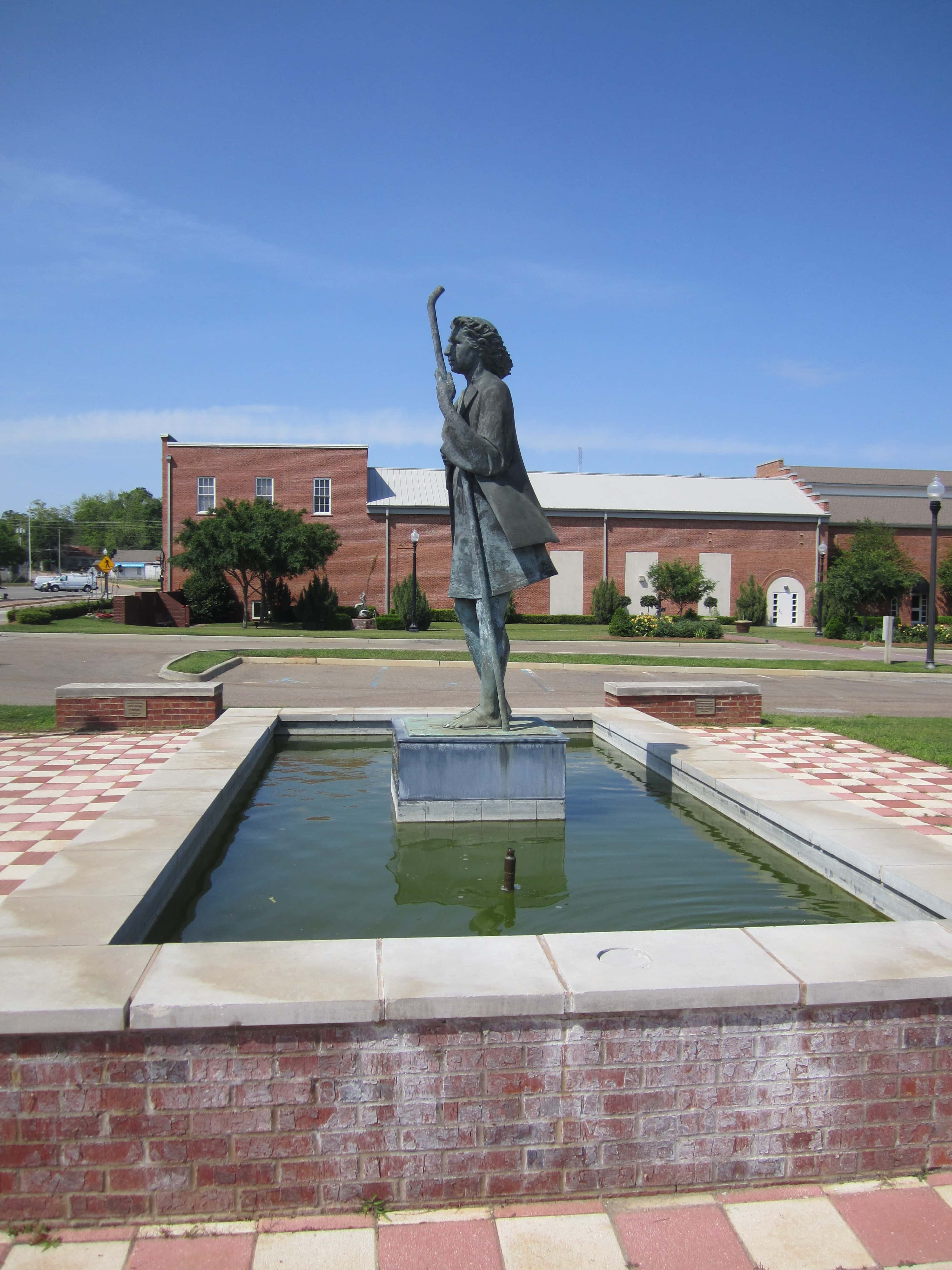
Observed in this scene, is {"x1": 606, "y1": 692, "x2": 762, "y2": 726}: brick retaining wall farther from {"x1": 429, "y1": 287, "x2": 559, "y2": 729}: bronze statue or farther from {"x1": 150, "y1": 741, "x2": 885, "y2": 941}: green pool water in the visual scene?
{"x1": 429, "y1": 287, "x2": 559, "y2": 729}: bronze statue

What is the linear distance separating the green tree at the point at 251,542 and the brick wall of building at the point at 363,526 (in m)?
6.63

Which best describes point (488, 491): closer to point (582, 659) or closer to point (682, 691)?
point (682, 691)

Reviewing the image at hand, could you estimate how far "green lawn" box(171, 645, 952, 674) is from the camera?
20.1 meters

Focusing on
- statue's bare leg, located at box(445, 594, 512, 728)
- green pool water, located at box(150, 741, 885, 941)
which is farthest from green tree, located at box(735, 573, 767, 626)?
statue's bare leg, located at box(445, 594, 512, 728)

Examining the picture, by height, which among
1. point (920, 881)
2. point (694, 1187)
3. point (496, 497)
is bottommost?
point (694, 1187)

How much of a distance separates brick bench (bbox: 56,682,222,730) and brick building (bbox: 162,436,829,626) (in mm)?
31333

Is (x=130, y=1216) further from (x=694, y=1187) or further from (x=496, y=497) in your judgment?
(x=496, y=497)

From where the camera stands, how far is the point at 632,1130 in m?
2.96

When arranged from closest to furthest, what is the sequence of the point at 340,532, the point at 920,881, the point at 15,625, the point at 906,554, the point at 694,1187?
the point at 694,1187 → the point at 920,881 → the point at 15,625 → the point at 340,532 → the point at 906,554

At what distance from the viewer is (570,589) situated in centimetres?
4331

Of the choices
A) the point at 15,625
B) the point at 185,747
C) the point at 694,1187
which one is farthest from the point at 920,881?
the point at 15,625

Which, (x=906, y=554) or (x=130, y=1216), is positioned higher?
(x=906, y=554)

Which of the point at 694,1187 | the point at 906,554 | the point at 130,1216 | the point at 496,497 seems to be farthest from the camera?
the point at 906,554

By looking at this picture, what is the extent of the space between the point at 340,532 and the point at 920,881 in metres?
38.8
